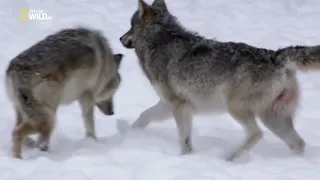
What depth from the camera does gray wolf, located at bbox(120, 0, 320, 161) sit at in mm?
5590

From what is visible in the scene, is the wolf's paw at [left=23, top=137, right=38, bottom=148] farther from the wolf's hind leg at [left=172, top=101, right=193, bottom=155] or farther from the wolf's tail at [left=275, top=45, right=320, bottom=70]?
the wolf's tail at [left=275, top=45, right=320, bottom=70]

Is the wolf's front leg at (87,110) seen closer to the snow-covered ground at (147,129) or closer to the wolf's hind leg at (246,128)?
the snow-covered ground at (147,129)

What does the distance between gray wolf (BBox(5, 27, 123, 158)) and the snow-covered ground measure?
0.31m

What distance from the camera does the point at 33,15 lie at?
38.0ft

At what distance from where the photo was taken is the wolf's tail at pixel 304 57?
554 centimetres

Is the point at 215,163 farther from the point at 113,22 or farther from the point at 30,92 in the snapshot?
the point at 113,22

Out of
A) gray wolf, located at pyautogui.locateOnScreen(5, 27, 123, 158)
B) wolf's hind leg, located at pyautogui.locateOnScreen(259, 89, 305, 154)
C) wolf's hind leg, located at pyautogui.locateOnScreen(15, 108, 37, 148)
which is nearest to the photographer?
gray wolf, located at pyautogui.locateOnScreen(5, 27, 123, 158)

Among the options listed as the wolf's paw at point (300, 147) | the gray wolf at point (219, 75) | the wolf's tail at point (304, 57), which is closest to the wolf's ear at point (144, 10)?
the gray wolf at point (219, 75)

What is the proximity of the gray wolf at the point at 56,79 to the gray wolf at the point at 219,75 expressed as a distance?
0.52 m

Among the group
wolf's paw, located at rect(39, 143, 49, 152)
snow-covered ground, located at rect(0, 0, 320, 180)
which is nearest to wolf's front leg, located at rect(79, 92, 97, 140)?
snow-covered ground, located at rect(0, 0, 320, 180)

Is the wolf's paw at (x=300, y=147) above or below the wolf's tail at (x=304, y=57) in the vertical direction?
below

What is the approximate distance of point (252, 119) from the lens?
571 centimetres

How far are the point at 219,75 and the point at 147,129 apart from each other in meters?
1.52

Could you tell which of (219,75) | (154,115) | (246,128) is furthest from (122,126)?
(246,128)
